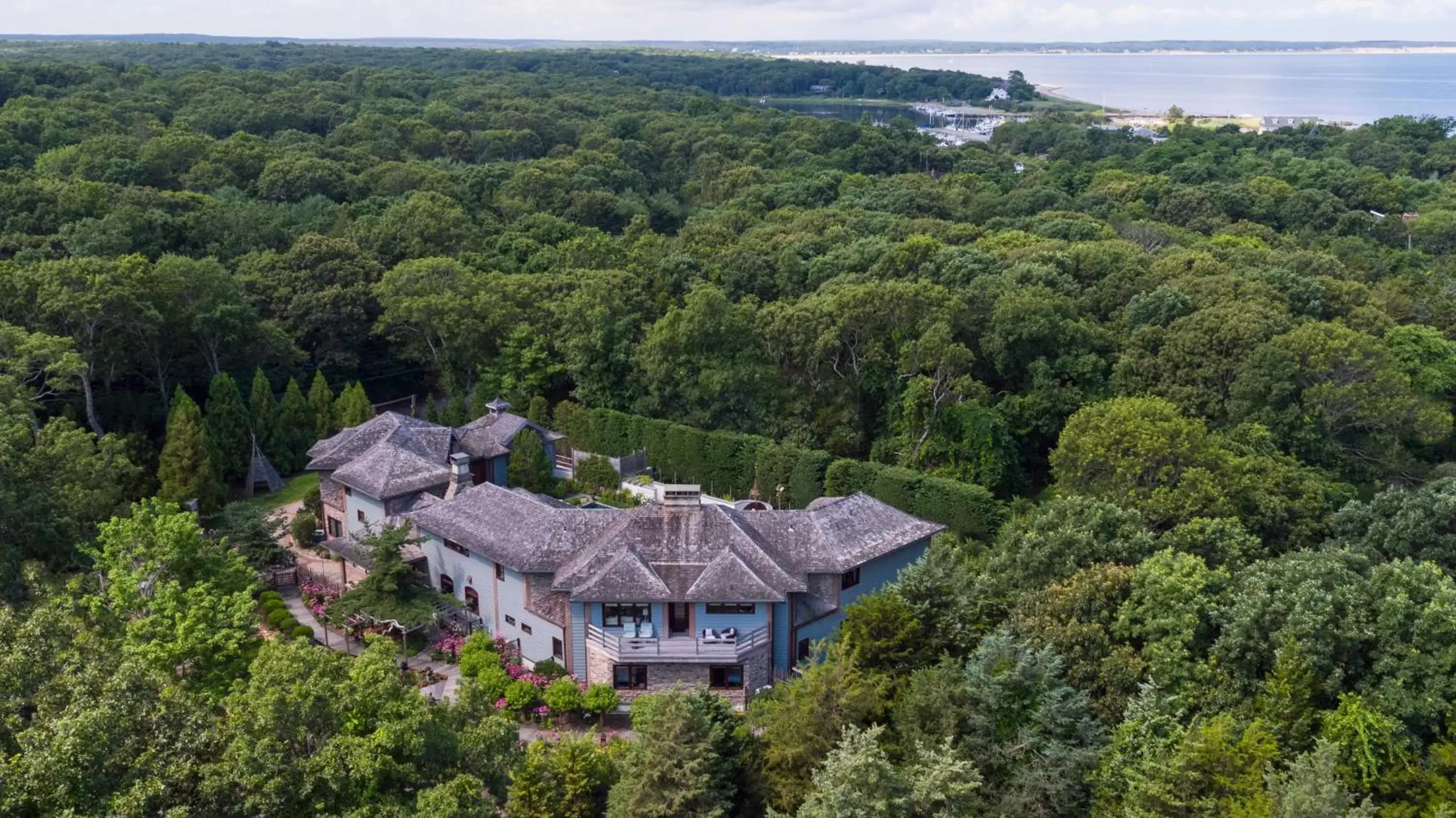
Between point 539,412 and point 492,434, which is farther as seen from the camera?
point 539,412

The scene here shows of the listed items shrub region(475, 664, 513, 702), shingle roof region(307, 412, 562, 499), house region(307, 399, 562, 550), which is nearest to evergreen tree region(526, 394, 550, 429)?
shingle roof region(307, 412, 562, 499)

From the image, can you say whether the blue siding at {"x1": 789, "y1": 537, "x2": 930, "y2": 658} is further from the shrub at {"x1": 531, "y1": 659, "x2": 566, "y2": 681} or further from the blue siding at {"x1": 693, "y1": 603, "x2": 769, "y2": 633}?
the shrub at {"x1": 531, "y1": 659, "x2": 566, "y2": 681}

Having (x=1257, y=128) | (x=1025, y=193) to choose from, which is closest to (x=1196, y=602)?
(x=1025, y=193)

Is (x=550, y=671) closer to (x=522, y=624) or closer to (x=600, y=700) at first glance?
(x=522, y=624)

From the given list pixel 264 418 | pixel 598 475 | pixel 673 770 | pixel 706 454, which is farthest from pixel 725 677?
pixel 264 418

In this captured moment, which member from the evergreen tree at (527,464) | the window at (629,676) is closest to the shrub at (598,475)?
the evergreen tree at (527,464)

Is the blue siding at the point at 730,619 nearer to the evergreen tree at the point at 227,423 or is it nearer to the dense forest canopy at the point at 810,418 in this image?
the dense forest canopy at the point at 810,418

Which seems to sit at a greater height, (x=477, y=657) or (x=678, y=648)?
(x=678, y=648)
